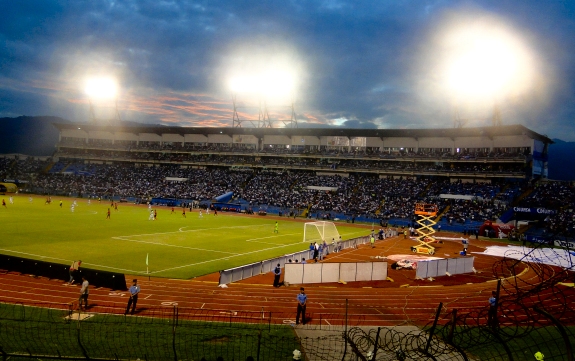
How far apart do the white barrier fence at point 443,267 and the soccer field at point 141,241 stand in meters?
10.7

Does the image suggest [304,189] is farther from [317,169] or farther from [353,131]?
[353,131]

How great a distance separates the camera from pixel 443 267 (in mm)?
26547

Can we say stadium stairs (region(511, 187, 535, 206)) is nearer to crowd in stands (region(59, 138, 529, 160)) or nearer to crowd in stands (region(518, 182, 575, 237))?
crowd in stands (region(518, 182, 575, 237))

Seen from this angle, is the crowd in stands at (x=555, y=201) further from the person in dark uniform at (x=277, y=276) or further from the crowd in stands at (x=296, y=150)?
the person in dark uniform at (x=277, y=276)

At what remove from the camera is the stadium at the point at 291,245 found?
12031mm

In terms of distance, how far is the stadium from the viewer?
1203 centimetres

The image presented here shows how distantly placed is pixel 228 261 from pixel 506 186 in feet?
167

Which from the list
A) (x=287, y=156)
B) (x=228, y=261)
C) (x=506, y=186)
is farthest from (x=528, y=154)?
(x=228, y=261)

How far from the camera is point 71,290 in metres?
18.4

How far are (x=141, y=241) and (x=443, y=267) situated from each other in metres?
23.0

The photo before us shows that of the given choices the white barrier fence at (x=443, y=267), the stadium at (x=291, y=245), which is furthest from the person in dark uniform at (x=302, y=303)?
the white barrier fence at (x=443, y=267)

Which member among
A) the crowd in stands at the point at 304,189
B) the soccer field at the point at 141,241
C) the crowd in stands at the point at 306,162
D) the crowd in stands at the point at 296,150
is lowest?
the soccer field at the point at 141,241

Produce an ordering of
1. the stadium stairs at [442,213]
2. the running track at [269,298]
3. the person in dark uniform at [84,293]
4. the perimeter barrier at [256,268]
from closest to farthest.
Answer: the person in dark uniform at [84,293], the running track at [269,298], the perimeter barrier at [256,268], the stadium stairs at [442,213]

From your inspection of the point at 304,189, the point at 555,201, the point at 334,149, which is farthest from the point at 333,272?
the point at 334,149
